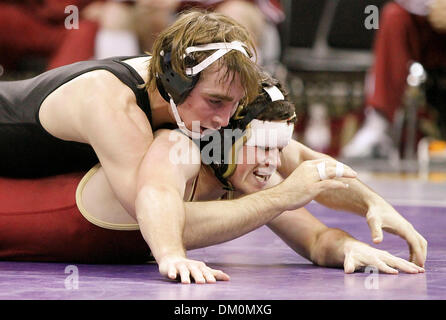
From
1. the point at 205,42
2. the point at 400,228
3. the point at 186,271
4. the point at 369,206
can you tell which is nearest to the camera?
the point at 186,271

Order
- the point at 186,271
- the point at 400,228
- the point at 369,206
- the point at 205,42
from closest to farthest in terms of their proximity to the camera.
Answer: the point at 186,271
the point at 205,42
the point at 400,228
the point at 369,206

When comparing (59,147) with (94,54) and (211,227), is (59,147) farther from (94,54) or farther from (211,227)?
(94,54)

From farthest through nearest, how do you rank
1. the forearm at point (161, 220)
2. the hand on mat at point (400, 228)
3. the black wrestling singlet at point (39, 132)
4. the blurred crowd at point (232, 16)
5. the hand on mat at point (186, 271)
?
the blurred crowd at point (232, 16)
the black wrestling singlet at point (39, 132)
the hand on mat at point (400, 228)
the forearm at point (161, 220)
the hand on mat at point (186, 271)

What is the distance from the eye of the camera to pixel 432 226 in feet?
13.9

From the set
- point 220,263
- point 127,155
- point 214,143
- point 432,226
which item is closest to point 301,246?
point 220,263

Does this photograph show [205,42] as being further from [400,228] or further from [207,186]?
[400,228]

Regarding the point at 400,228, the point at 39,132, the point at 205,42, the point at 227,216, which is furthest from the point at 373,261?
the point at 39,132

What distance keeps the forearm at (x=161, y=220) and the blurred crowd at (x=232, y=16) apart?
4.30 meters

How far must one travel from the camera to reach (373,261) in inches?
115

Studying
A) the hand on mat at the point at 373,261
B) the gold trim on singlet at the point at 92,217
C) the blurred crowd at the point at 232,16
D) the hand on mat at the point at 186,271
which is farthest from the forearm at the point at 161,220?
the blurred crowd at the point at 232,16

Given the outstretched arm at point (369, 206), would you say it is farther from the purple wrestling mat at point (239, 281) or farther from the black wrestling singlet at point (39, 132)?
the black wrestling singlet at point (39, 132)

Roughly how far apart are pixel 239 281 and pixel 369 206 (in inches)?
24.8

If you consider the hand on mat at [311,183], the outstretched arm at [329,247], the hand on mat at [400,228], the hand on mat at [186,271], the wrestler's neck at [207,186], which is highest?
the hand on mat at [311,183]

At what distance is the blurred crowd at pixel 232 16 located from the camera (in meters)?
7.18
